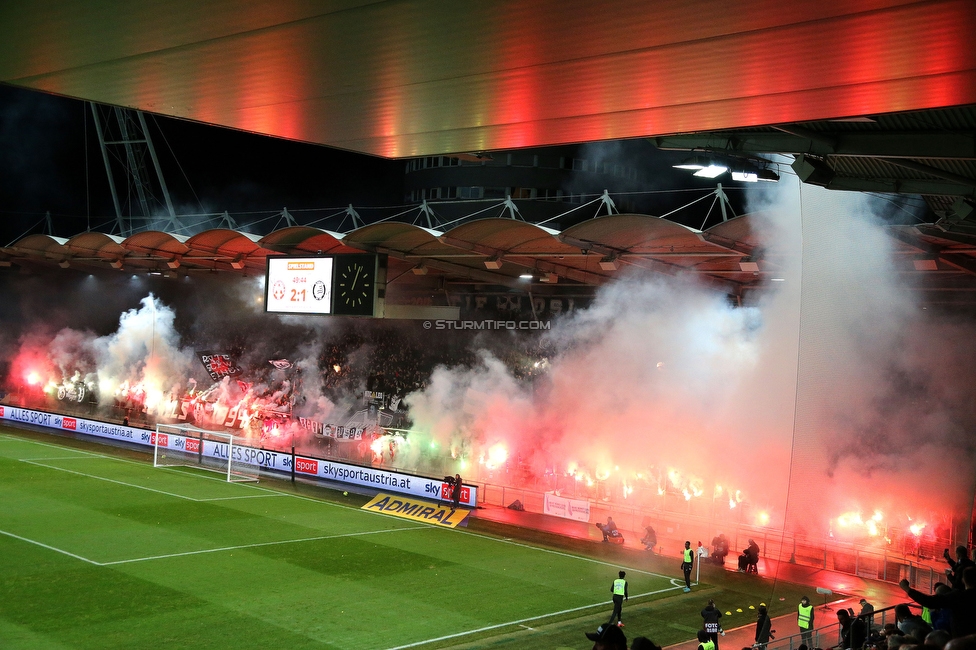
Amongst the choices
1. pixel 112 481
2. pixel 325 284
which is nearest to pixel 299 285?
pixel 325 284

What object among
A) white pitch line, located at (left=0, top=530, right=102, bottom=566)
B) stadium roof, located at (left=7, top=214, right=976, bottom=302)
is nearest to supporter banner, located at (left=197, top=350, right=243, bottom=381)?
stadium roof, located at (left=7, top=214, right=976, bottom=302)

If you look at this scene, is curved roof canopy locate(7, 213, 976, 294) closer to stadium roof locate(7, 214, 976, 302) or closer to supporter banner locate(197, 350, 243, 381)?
stadium roof locate(7, 214, 976, 302)

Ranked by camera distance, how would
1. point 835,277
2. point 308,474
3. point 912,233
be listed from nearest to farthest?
point 835,277 → point 912,233 → point 308,474

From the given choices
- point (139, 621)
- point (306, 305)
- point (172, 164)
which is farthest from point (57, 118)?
point (139, 621)

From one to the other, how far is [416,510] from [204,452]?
1092 cm

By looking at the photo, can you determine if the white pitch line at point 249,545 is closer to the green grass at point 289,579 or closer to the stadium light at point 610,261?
the green grass at point 289,579

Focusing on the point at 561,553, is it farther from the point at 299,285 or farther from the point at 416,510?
the point at 299,285

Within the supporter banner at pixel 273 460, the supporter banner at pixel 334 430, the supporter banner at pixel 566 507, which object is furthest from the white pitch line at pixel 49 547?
the supporter banner at pixel 334 430

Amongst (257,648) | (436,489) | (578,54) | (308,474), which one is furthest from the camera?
(308,474)

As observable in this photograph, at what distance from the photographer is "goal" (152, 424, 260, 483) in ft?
97.0

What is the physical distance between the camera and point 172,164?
43281 mm

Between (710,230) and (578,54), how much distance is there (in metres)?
14.3

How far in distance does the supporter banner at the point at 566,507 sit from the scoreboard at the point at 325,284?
24.4 feet

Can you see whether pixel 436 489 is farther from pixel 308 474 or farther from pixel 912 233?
pixel 912 233
